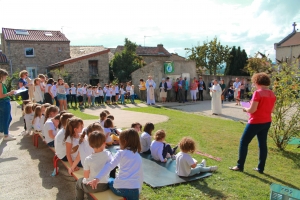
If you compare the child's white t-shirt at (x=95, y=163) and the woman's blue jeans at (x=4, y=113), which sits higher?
the woman's blue jeans at (x=4, y=113)

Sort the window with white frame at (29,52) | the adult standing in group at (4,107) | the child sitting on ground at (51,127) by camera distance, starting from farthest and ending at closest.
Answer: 1. the window with white frame at (29,52)
2. the adult standing in group at (4,107)
3. the child sitting on ground at (51,127)

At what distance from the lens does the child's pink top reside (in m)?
4.81

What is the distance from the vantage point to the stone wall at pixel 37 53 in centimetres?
3238

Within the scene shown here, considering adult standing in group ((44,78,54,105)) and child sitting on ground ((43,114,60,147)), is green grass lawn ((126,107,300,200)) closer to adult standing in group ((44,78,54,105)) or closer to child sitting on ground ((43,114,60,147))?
child sitting on ground ((43,114,60,147))

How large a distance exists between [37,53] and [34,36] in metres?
2.68

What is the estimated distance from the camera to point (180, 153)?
15.7 feet

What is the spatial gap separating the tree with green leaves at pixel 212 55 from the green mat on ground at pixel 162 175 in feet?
105

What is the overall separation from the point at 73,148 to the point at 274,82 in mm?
5311

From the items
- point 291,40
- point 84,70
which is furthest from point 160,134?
point 291,40

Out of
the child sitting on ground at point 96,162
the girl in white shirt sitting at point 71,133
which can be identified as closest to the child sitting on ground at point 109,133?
the girl in white shirt sitting at point 71,133

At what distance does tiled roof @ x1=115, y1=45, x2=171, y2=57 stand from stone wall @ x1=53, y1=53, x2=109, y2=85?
12429 mm

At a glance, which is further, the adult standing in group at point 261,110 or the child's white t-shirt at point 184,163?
the adult standing in group at point 261,110

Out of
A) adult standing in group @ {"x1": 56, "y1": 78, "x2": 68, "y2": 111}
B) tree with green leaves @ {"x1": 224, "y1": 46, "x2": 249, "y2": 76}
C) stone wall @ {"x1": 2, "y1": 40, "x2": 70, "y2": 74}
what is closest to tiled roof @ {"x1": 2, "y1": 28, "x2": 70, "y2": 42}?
stone wall @ {"x1": 2, "y1": 40, "x2": 70, "y2": 74}

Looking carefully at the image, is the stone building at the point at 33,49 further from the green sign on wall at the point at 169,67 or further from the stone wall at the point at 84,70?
the green sign on wall at the point at 169,67
